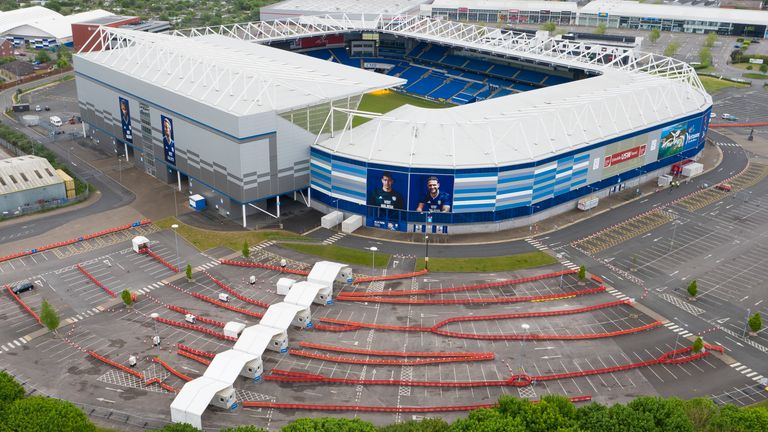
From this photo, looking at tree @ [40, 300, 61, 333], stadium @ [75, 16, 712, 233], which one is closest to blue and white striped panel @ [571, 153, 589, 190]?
stadium @ [75, 16, 712, 233]

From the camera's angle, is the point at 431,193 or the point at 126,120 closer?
the point at 431,193

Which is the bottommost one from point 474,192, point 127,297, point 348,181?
point 127,297

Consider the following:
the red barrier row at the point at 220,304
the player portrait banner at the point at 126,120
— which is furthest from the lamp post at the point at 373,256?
the player portrait banner at the point at 126,120

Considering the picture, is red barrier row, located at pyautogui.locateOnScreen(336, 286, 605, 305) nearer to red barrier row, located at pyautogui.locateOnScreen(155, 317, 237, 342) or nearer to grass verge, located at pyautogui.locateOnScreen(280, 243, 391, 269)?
grass verge, located at pyautogui.locateOnScreen(280, 243, 391, 269)

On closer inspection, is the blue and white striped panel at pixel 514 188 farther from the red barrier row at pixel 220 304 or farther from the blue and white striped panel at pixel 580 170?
the red barrier row at pixel 220 304

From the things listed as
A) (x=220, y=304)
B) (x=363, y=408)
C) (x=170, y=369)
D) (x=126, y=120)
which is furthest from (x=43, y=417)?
(x=126, y=120)

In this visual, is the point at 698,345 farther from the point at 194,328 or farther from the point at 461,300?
the point at 194,328

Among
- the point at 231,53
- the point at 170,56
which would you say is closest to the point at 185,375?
the point at 170,56

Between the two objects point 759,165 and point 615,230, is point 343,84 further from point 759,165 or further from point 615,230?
point 759,165
